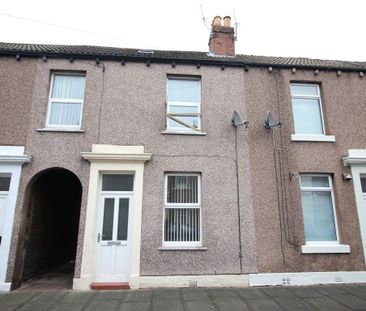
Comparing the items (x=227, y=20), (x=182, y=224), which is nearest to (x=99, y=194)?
(x=182, y=224)

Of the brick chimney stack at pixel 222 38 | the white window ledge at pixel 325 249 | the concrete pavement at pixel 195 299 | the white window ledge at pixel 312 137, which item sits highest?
the brick chimney stack at pixel 222 38

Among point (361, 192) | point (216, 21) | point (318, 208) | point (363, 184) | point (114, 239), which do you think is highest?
point (216, 21)

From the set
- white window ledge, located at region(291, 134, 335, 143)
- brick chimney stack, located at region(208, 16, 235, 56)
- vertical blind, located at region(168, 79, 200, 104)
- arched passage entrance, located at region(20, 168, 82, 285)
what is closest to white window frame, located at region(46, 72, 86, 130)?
arched passage entrance, located at region(20, 168, 82, 285)

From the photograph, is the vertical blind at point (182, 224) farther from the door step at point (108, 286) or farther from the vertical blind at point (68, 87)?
the vertical blind at point (68, 87)

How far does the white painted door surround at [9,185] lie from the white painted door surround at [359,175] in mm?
8562

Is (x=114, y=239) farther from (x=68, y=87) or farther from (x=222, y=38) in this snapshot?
(x=222, y=38)

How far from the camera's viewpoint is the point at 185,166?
6945 millimetres

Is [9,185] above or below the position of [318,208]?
above

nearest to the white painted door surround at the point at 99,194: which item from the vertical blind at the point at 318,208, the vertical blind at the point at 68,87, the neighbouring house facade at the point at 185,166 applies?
the neighbouring house facade at the point at 185,166

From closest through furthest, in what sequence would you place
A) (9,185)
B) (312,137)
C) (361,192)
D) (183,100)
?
(9,185) < (361,192) < (312,137) < (183,100)

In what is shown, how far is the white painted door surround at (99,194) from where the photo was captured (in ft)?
20.3

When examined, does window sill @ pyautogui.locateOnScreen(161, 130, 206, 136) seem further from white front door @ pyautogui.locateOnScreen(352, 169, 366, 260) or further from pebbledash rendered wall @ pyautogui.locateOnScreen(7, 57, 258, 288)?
white front door @ pyautogui.locateOnScreen(352, 169, 366, 260)

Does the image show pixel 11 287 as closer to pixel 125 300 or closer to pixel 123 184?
pixel 125 300

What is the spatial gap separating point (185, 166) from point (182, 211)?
1.18 meters
